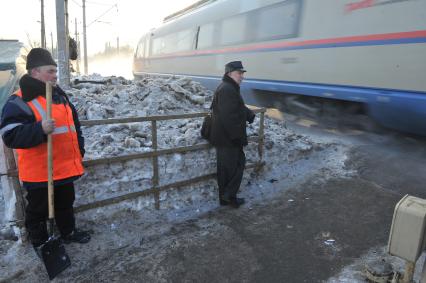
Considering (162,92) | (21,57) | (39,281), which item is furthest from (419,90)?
(21,57)

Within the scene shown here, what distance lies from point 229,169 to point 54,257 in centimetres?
218

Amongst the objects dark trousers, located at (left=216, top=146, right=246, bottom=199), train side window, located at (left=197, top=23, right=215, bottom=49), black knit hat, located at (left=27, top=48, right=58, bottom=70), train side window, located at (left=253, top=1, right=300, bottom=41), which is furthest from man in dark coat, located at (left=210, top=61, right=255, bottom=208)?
train side window, located at (left=197, top=23, right=215, bottom=49)

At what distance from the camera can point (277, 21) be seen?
7.48m

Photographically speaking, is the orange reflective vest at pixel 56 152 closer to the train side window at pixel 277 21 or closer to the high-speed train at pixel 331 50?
the high-speed train at pixel 331 50

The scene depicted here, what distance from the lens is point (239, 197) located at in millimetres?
4914

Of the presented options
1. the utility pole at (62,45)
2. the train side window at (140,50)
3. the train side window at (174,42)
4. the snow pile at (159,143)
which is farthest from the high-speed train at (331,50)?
the train side window at (140,50)

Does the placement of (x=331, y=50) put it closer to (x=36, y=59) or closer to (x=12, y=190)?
(x=36, y=59)

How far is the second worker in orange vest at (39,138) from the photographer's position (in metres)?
2.85

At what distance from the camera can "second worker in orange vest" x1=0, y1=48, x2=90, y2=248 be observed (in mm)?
2846

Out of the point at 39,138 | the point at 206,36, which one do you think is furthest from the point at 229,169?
the point at 206,36

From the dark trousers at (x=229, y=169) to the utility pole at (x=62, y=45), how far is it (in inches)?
184

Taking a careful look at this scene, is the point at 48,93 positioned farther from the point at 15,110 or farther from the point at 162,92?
the point at 162,92

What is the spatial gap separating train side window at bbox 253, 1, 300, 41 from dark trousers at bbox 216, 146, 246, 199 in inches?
141

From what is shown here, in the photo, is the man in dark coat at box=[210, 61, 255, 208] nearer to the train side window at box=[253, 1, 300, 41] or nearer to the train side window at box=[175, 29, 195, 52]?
the train side window at box=[253, 1, 300, 41]
